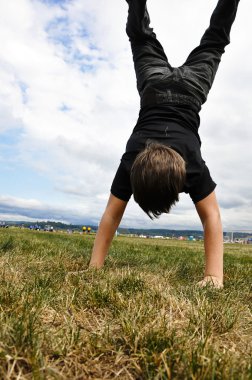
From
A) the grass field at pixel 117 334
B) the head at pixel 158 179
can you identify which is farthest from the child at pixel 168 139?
the grass field at pixel 117 334

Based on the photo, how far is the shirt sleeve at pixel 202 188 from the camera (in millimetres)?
4043

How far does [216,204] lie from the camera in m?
4.29

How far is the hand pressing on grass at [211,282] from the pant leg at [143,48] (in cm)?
246

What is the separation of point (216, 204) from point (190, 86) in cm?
146

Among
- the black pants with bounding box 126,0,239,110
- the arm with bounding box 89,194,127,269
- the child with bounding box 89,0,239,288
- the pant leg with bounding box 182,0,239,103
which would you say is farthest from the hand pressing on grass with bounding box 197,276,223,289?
the pant leg with bounding box 182,0,239,103

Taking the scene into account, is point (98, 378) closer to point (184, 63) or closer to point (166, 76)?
point (166, 76)

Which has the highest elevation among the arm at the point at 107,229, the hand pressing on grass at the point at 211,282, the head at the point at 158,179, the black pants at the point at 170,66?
the black pants at the point at 170,66

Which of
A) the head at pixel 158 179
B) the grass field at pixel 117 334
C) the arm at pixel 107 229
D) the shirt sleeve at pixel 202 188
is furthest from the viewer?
the arm at pixel 107 229

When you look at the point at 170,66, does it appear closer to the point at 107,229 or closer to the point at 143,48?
the point at 143,48

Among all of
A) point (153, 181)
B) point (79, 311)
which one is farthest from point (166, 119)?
point (79, 311)

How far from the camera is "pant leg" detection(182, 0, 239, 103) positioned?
4.62 metres

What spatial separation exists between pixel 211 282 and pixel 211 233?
63 centimetres

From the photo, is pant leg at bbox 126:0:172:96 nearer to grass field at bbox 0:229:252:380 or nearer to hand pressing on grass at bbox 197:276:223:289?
hand pressing on grass at bbox 197:276:223:289

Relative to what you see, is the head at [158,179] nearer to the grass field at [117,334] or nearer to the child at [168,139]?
the child at [168,139]
